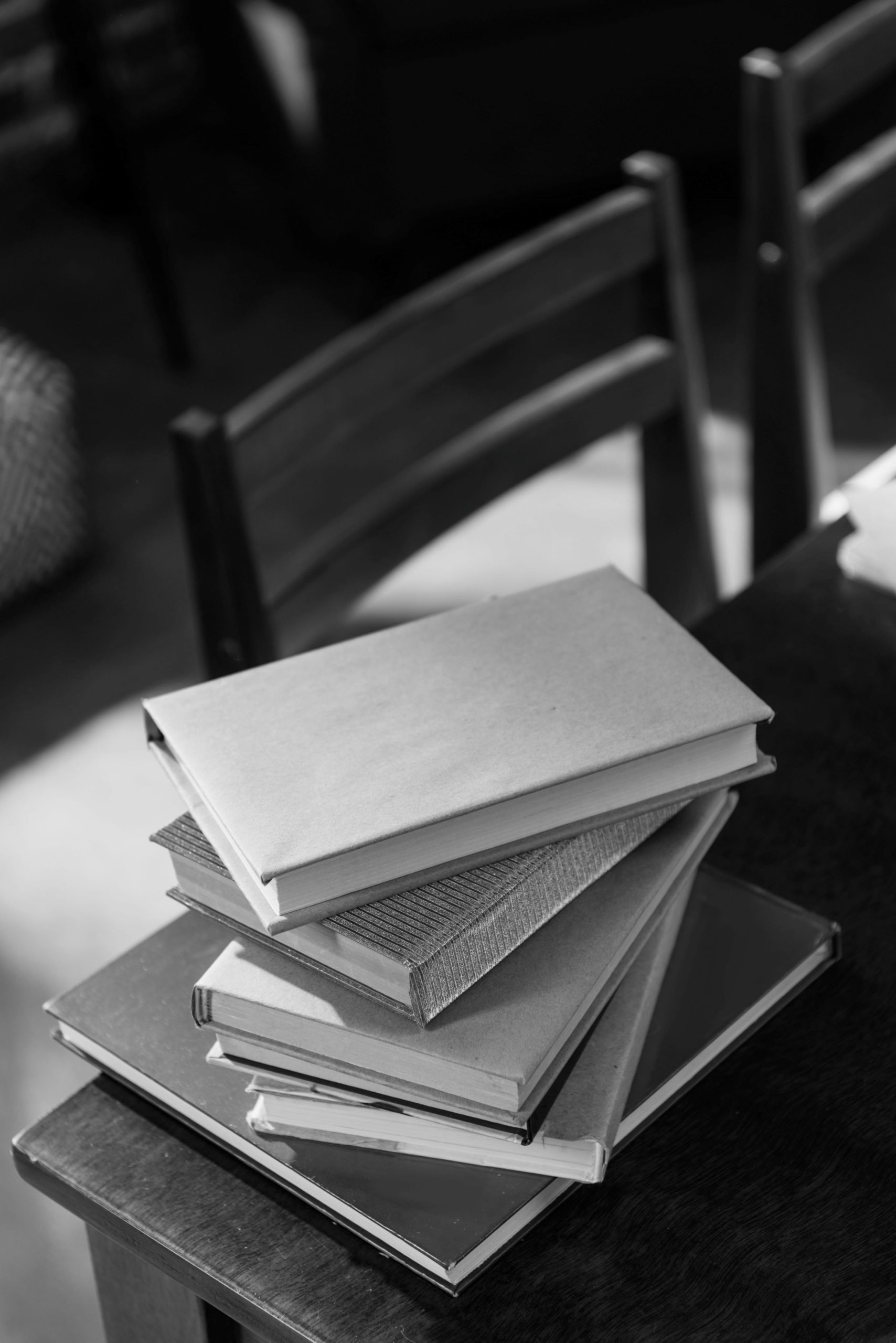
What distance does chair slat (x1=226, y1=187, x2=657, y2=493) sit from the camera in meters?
0.92

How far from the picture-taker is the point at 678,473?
1.24m

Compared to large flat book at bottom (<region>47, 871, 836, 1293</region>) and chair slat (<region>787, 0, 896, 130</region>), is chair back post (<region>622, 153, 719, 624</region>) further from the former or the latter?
large flat book at bottom (<region>47, 871, 836, 1293</region>)

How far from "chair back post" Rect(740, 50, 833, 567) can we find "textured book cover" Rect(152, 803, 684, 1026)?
0.77 m

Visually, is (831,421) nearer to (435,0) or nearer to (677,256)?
(435,0)

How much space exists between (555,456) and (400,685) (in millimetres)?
567

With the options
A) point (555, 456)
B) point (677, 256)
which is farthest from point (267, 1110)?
point (677, 256)

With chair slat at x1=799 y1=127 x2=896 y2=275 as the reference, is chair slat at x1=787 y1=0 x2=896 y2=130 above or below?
above

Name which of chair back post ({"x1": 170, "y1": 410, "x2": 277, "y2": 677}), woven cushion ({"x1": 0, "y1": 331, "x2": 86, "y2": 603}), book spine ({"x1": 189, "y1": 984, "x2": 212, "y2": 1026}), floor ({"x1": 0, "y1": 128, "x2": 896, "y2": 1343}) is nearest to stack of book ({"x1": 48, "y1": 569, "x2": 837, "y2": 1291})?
book spine ({"x1": 189, "y1": 984, "x2": 212, "y2": 1026})

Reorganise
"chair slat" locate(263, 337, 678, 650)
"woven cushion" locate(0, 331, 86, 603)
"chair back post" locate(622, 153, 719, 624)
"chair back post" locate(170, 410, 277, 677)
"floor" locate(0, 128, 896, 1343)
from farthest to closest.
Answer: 1. "woven cushion" locate(0, 331, 86, 603)
2. "floor" locate(0, 128, 896, 1343)
3. "chair back post" locate(622, 153, 719, 624)
4. "chair slat" locate(263, 337, 678, 650)
5. "chair back post" locate(170, 410, 277, 677)

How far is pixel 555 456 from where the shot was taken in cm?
113

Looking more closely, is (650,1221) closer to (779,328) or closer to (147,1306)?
(147,1306)

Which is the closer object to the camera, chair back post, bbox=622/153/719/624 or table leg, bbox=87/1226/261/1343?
table leg, bbox=87/1226/261/1343

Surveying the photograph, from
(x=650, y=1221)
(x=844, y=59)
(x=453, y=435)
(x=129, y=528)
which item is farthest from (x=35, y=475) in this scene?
(x=650, y=1221)

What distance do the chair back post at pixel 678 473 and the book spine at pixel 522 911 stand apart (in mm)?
610
